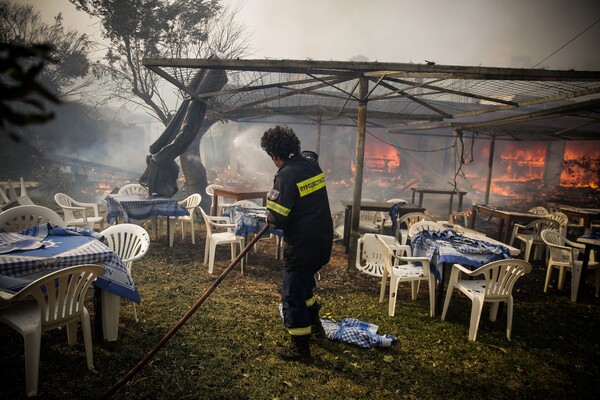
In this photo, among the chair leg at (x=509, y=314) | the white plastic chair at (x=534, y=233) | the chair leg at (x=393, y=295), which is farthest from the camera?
the white plastic chair at (x=534, y=233)

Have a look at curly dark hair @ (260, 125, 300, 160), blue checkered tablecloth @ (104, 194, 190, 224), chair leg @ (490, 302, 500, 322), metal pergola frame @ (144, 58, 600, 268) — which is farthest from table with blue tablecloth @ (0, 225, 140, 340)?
chair leg @ (490, 302, 500, 322)

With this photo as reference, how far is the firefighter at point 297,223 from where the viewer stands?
3.82 m

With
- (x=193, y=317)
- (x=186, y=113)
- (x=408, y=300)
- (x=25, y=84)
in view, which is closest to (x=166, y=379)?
(x=193, y=317)

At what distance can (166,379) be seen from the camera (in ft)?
11.7

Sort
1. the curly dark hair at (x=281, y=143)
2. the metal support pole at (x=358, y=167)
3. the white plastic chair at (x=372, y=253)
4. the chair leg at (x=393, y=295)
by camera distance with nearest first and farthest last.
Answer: the curly dark hair at (x=281, y=143), the chair leg at (x=393, y=295), the white plastic chair at (x=372, y=253), the metal support pole at (x=358, y=167)

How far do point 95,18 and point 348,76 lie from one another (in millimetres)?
12175

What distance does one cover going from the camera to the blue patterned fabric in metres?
4.42

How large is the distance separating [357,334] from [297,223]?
186 centimetres

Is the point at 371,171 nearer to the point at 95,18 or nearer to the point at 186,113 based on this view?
the point at 186,113

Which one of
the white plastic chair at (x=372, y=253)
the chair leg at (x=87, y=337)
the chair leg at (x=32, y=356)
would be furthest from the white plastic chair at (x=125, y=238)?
the white plastic chair at (x=372, y=253)

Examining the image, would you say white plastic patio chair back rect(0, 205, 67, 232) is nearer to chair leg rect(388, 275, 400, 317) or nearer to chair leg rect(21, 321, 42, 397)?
chair leg rect(21, 321, 42, 397)

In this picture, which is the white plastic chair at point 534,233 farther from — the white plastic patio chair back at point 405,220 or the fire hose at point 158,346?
the fire hose at point 158,346

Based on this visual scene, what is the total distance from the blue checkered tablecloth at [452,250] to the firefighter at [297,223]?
7.37ft

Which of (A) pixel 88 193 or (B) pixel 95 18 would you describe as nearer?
(B) pixel 95 18
